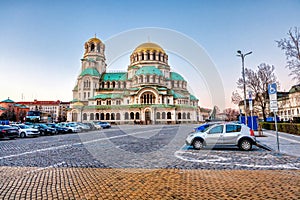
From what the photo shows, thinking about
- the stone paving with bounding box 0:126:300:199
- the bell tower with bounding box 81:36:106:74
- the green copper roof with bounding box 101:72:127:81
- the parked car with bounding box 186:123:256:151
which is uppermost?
the bell tower with bounding box 81:36:106:74

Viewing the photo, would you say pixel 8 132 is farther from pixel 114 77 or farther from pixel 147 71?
pixel 114 77

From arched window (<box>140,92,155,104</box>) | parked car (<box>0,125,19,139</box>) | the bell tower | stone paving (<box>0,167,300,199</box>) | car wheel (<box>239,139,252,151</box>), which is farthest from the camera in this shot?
the bell tower

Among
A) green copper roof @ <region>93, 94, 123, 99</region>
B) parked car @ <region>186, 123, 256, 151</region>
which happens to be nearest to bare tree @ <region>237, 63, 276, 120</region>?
parked car @ <region>186, 123, 256, 151</region>

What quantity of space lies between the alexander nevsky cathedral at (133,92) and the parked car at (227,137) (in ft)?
156

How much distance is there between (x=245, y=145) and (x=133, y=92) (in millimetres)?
56487

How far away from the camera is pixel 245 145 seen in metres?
11.7

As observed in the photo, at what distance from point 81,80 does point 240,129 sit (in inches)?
2674

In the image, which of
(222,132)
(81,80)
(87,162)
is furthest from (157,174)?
(81,80)

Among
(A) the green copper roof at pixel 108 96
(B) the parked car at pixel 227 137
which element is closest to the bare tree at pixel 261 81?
(B) the parked car at pixel 227 137

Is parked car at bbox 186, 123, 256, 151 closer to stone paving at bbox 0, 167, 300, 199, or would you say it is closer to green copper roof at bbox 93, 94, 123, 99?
stone paving at bbox 0, 167, 300, 199

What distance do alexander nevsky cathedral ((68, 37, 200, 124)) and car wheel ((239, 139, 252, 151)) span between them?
158 feet

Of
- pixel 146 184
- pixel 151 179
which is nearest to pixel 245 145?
pixel 151 179

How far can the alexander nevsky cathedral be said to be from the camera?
2419 inches

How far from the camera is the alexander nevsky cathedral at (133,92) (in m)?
61.4
